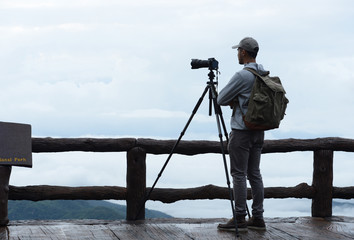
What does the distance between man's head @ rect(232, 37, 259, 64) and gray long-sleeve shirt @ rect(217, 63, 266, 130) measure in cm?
13

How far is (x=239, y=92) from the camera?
526 cm

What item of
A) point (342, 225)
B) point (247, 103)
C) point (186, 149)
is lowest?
point (342, 225)

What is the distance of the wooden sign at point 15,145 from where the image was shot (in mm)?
6051

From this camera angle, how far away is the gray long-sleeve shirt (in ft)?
17.1

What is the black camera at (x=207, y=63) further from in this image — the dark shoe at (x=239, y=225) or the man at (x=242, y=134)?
the dark shoe at (x=239, y=225)

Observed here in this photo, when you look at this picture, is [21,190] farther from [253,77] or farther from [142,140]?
[253,77]

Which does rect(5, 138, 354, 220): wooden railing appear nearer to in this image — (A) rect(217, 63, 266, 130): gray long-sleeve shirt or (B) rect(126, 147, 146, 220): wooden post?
(B) rect(126, 147, 146, 220): wooden post

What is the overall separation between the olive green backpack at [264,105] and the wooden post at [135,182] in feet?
6.10

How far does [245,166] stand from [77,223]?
220 centimetres

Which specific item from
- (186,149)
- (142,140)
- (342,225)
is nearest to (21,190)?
(142,140)

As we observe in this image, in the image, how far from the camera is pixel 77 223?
6320 mm

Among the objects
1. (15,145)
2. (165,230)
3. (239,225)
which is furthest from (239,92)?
(15,145)

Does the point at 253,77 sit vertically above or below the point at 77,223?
above

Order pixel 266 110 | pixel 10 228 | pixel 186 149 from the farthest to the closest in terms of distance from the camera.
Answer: pixel 186 149, pixel 10 228, pixel 266 110
